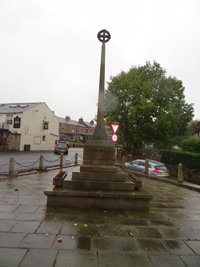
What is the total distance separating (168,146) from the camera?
29.9m

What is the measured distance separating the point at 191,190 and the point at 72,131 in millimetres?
70266

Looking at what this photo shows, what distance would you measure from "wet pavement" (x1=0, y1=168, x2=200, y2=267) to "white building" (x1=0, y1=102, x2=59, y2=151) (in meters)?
31.0

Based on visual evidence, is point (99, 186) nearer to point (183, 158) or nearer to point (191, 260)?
point (191, 260)

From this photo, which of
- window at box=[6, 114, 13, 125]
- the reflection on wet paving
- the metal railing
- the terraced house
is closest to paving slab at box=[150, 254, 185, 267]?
the reflection on wet paving

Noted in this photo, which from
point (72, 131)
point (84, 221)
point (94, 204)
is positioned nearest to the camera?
point (84, 221)

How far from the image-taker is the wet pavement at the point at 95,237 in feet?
11.3

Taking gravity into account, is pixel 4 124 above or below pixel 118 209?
above

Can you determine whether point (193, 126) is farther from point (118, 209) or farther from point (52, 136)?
point (118, 209)

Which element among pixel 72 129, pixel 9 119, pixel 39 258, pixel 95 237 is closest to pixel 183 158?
pixel 95 237

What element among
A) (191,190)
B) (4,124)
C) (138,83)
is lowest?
(191,190)

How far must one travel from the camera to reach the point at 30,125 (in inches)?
1478

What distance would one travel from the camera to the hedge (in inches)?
691

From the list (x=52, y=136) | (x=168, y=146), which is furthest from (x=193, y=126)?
(x=52, y=136)

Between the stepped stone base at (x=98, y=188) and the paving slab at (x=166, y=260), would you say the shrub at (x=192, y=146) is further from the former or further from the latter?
the paving slab at (x=166, y=260)
